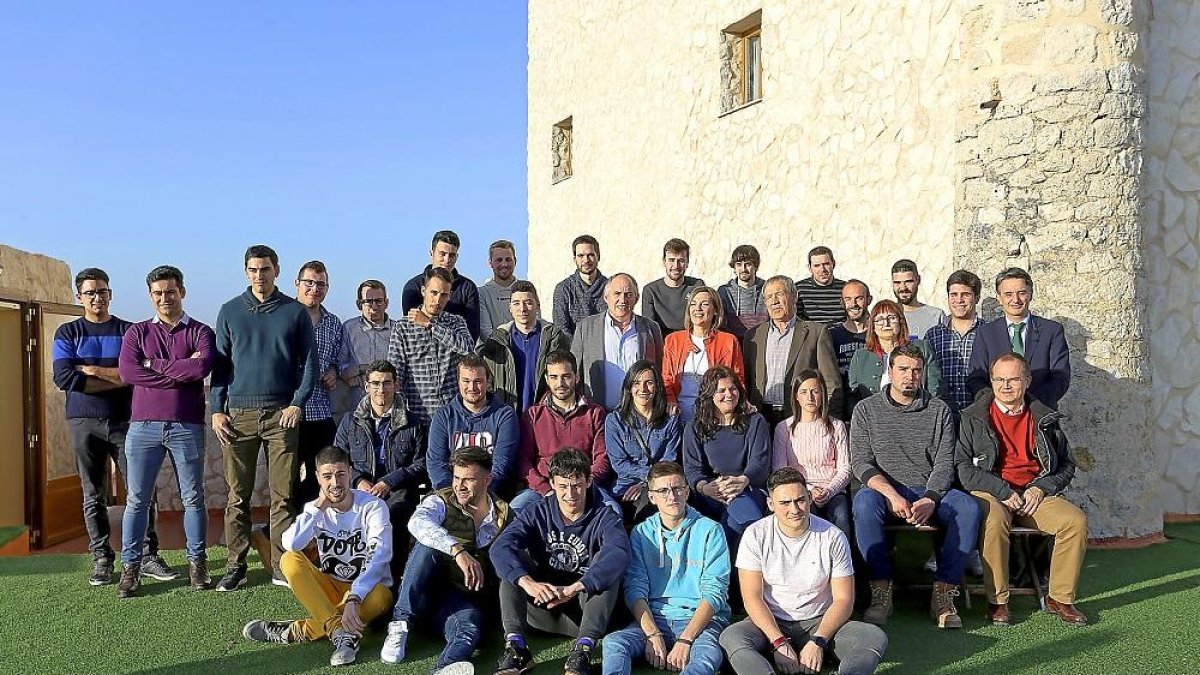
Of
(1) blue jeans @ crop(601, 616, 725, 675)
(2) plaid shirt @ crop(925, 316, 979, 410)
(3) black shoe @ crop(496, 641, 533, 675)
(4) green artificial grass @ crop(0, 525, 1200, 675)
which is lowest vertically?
(4) green artificial grass @ crop(0, 525, 1200, 675)

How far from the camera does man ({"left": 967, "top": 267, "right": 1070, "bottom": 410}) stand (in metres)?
4.66

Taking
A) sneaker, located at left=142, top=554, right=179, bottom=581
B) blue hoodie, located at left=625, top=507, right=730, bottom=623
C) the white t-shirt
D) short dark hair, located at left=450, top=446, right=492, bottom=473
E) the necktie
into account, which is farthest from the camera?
sneaker, located at left=142, top=554, right=179, bottom=581

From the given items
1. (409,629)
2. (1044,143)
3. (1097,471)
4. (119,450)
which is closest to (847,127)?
(1044,143)

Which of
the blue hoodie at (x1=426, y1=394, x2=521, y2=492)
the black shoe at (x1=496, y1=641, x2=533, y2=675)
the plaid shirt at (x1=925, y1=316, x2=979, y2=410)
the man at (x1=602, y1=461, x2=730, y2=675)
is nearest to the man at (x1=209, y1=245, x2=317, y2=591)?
the blue hoodie at (x1=426, y1=394, x2=521, y2=492)

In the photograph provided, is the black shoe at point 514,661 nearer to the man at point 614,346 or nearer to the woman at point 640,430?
the woman at point 640,430

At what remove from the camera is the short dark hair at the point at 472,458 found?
13.0ft

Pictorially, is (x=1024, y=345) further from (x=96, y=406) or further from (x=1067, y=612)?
(x=96, y=406)

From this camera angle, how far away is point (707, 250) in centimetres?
857

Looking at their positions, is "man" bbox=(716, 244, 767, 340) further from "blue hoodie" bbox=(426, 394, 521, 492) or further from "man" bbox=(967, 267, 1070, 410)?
"blue hoodie" bbox=(426, 394, 521, 492)

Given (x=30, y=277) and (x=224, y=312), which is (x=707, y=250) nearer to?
(x=224, y=312)

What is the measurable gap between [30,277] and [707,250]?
238 inches

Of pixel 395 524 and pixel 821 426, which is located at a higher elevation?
pixel 821 426

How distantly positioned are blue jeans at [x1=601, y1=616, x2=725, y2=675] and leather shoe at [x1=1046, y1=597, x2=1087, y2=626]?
1.68m

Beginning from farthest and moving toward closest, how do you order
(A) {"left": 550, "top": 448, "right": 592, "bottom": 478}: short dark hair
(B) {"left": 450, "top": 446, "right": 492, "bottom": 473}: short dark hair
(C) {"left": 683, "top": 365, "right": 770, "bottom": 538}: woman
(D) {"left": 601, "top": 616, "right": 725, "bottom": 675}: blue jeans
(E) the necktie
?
(E) the necktie
(C) {"left": 683, "top": 365, "right": 770, "bottom": 538}: woman
(B) {"left": 450, "top": 446, "right": 492, "bottom": 473}: short dark hair
(A) {"left": 550, "top": 448, "right": 592, "bottom": 478}: short dark hair
(D) {"left": 601, "top": 616, "right": 725, "bottom": 675}: blue jeans
